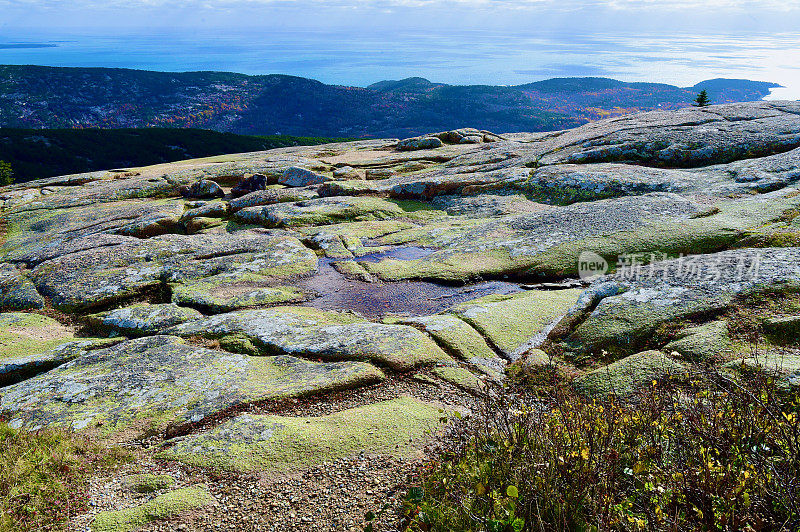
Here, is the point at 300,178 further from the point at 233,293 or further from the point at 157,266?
the point at 233,293

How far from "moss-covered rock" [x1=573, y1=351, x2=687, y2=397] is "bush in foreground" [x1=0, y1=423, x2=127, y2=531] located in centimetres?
1147

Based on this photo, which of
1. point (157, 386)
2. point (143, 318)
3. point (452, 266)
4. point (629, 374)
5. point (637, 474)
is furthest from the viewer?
point (452, 266)

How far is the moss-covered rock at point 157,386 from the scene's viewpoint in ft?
37.1

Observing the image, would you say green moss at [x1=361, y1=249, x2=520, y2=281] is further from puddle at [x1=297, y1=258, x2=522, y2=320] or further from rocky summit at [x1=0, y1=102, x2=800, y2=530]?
puddle at [x1=297, y1=258, x2=522, y2=320]

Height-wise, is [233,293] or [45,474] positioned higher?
[45,474]

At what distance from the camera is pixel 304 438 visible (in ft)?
32.5

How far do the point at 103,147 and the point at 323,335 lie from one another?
187798mm

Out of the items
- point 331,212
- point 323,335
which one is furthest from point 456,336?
point 331,212

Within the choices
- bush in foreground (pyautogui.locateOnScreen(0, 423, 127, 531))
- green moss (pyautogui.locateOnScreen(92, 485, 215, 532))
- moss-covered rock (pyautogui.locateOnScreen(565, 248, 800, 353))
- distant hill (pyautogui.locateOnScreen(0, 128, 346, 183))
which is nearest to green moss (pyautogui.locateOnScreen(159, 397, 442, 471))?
green moss (pyautogui.locateOnScreen(92, 485, 215, 532))

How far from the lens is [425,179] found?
3762cm

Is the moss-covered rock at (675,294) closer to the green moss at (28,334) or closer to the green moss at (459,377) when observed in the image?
the green moss at (459,377)

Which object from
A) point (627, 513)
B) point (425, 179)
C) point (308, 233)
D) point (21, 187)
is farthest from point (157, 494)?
point (21, 187)

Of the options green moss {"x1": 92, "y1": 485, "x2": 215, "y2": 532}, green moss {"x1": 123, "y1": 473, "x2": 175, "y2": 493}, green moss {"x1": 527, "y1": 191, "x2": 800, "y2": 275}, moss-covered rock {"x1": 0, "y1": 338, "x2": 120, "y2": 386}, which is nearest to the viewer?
green moss {"x1": 92, "y1": 485, "x2": 215, "y2": 532}

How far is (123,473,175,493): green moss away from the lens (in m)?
8.73
